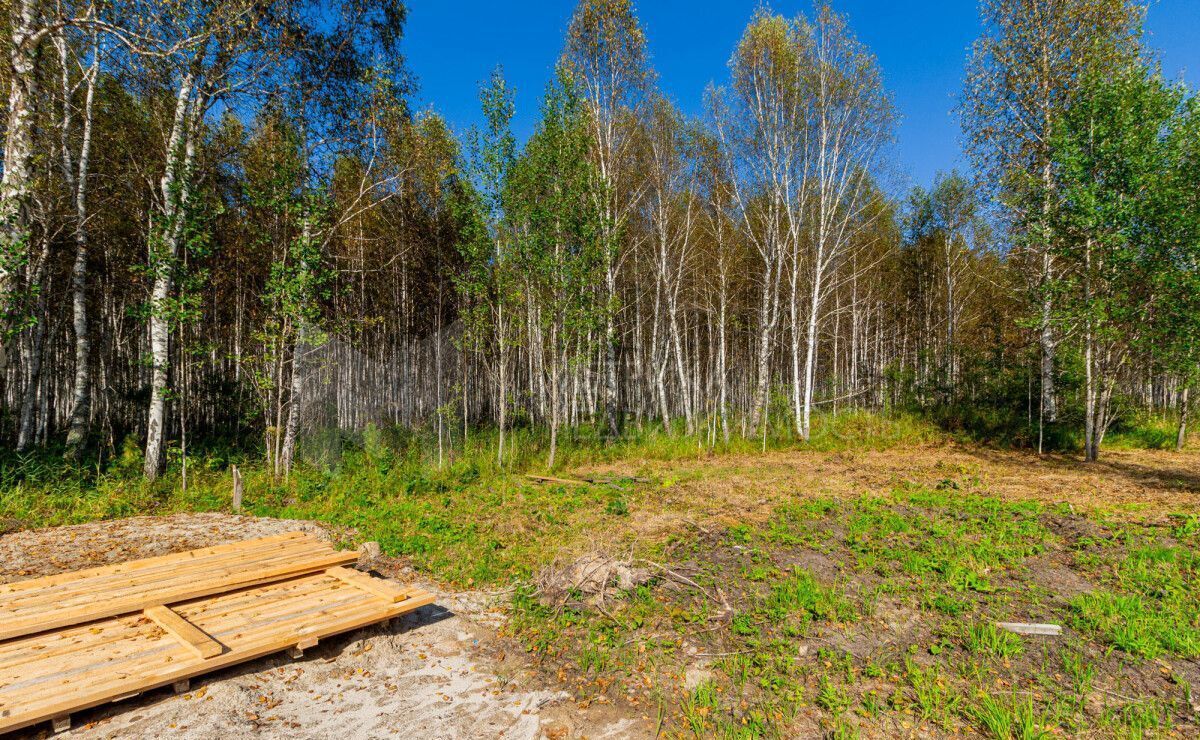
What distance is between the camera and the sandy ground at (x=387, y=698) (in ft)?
10.7

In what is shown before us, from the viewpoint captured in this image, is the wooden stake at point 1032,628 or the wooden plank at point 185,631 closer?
the wooden plank at point 185,631

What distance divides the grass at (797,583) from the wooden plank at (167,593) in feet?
4.32

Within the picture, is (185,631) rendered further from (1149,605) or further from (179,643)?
(1149,605)

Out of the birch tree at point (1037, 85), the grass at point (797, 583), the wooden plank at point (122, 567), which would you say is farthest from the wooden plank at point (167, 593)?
the birch tree at point (1037, 85)

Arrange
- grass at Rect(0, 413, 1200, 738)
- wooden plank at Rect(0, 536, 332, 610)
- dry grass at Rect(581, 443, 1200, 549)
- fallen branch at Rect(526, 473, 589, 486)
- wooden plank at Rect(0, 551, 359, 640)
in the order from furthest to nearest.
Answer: fallen branch at Rect(526, 473, 589, 486) < dry grass at Rect(581, 443, 1200, 549) < wooden plank at Rect(0, 536, 332, 610) < wooden plank at Rect(0, 551, 359, 640) < grass at Rect(0, 413, 1200, 738)

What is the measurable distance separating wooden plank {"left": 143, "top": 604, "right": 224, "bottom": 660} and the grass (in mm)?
2278

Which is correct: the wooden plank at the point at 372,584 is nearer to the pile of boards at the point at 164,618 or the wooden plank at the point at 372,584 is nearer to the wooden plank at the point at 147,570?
the pile of boards at the point at 164,618

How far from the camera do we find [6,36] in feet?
26.2

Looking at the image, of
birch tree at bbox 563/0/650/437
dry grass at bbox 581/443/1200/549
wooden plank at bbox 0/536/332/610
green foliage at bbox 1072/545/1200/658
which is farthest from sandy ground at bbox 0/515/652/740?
birch tree at bbox 563/0/650/437

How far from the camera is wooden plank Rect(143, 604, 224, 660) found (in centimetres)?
362

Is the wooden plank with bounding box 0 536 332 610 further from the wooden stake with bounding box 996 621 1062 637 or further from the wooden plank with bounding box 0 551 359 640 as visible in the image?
the wooden stake with bounding box 996 621 1062 637

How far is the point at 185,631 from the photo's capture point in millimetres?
3891

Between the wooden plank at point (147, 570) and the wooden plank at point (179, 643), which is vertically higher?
the wooden plank at point (147, 570)

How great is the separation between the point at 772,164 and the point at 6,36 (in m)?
16.1
